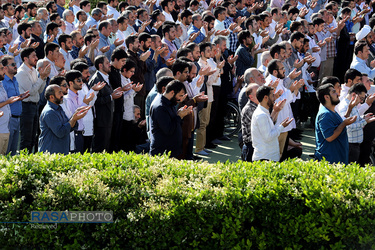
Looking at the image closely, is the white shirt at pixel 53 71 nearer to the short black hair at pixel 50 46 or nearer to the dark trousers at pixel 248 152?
the short black hair at pixel 50 46

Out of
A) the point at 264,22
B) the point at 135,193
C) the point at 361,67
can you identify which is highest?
the point at 264,22

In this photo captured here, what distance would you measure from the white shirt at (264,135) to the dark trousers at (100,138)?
3142 millimetres

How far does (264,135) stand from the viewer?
807cm

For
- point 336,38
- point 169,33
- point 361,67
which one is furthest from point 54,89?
point 336,38

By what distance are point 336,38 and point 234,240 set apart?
1225cm

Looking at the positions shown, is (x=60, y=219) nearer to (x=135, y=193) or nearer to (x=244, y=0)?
(x=135, y=193)

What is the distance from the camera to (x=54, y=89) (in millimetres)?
8328

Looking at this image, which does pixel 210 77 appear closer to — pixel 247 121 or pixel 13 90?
pixel 247 121

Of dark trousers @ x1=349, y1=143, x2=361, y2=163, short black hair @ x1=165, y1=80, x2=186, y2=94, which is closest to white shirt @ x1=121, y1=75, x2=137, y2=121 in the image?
short black hair @ x1=165, y1=80, x2=186, y2=94

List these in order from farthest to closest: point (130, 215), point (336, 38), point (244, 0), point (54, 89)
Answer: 1. point (244, 0)
2. point (336, 38)
3. point (54, 89)
4. point (130, 215)

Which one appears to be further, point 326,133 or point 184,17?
point 184,17

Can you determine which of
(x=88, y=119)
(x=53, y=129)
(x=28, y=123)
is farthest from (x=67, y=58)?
(x=53, y=129)

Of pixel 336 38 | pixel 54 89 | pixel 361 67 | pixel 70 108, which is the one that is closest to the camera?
pixel 54 89

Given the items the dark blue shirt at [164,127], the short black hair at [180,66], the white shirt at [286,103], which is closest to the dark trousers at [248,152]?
the dark blue shirt at [164,127]
